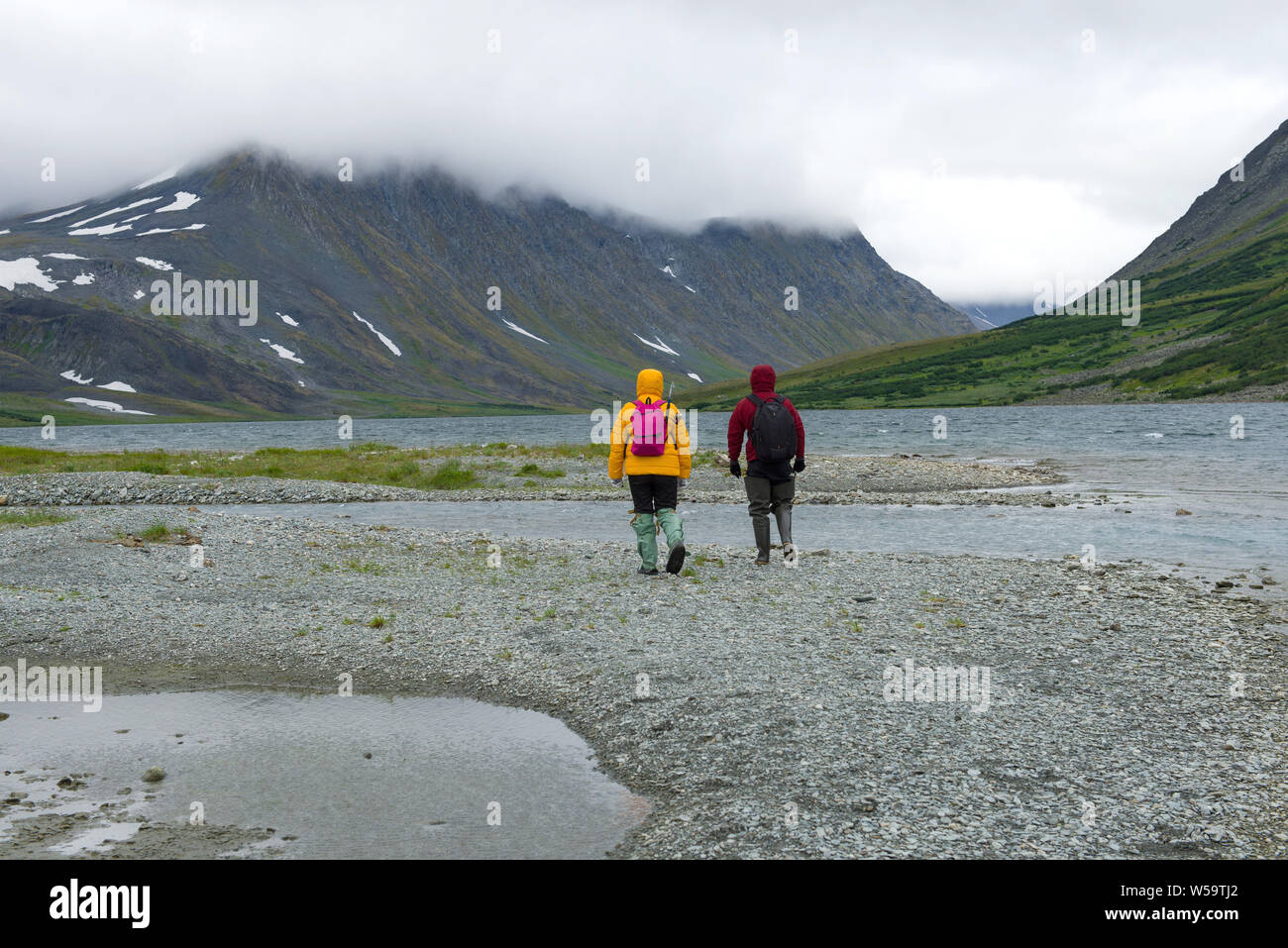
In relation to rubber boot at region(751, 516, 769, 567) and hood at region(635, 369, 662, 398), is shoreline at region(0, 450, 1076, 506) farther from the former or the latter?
hood at region(635, 369, 662, 398)

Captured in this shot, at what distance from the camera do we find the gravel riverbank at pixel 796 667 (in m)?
8.45

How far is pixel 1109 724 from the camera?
35.7 feet

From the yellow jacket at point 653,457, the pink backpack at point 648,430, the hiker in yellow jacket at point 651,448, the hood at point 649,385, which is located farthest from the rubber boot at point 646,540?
the hood at point 649,385

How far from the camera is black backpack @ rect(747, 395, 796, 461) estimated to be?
789 inches

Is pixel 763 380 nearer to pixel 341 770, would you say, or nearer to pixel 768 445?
pixel 768 445

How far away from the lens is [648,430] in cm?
1870

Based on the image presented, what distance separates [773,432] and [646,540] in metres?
3.55

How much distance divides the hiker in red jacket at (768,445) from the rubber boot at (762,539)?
13cm

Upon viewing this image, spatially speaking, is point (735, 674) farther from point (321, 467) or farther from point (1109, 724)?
point (321, 467)

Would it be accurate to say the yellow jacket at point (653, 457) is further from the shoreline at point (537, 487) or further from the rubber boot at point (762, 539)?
the shoreline at point (537, 487)

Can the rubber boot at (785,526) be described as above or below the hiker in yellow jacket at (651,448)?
below

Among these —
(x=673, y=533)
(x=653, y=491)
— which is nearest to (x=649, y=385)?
(x=653, y=491)
